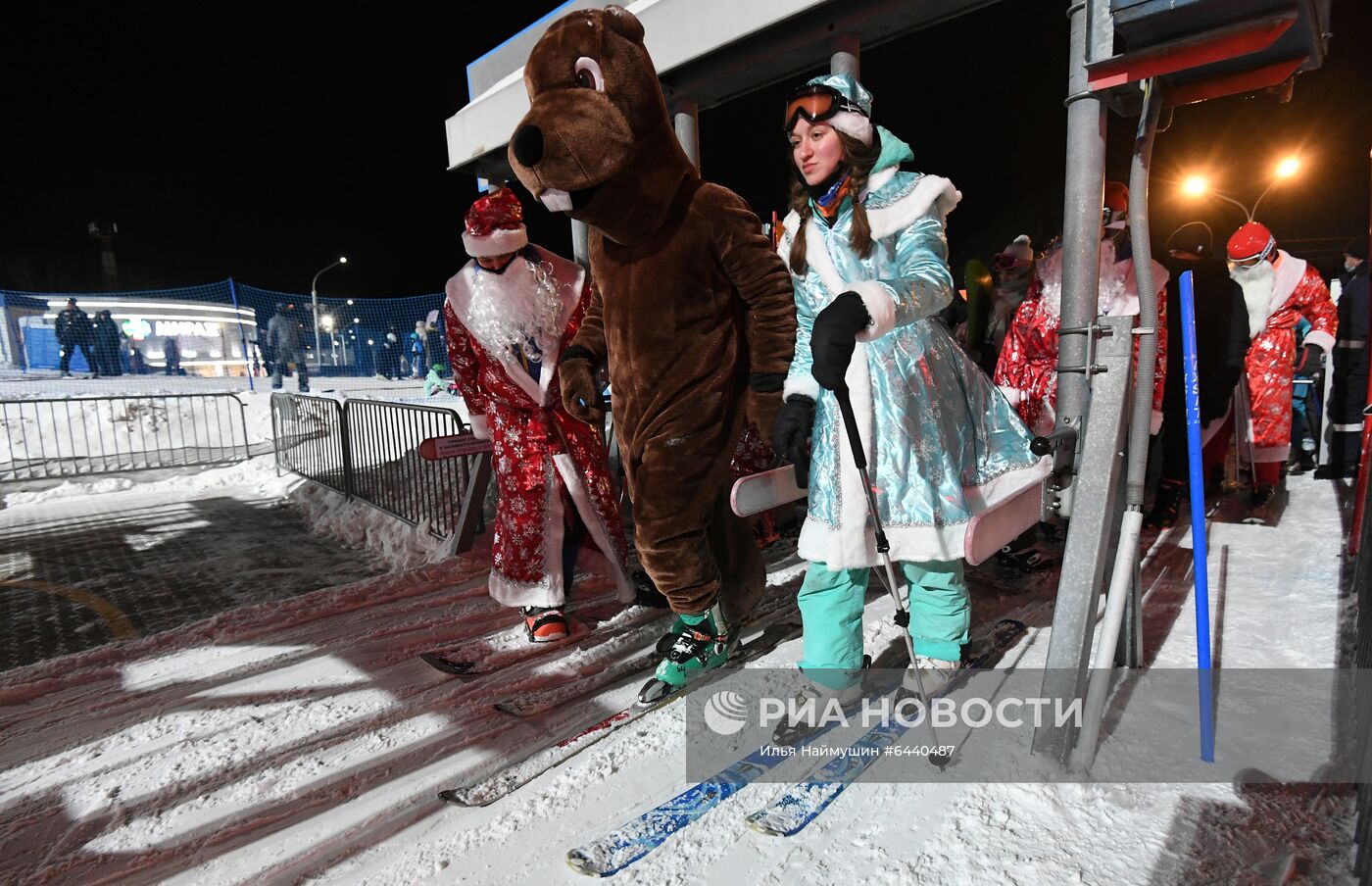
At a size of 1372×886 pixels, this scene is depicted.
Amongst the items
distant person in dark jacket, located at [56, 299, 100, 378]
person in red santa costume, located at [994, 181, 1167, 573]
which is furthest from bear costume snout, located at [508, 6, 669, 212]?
distant person in dark jacket, located at [56, 299, 100, 378]

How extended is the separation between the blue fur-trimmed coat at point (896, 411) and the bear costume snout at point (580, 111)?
0.63 m

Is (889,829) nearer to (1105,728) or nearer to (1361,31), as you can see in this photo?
(1105,728)

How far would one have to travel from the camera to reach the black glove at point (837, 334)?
153 cm

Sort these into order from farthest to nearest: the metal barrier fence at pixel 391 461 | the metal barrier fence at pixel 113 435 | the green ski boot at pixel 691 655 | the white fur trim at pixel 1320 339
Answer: the metal barrier fence at pixel 113 435 → the white fur trim at pixel 1320 339 → the metal barrier fence at pixel 391 461 → the green ski boot at pixel 691 655

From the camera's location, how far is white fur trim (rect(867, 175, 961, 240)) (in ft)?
5.80

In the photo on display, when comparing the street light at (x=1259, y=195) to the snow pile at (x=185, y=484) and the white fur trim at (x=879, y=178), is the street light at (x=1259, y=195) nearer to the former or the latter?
the white fur trim at (x=879, y=178)

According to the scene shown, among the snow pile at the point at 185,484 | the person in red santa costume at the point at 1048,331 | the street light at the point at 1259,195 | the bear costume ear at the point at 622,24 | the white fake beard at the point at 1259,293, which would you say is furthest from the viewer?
the street light at the point at 1259,195

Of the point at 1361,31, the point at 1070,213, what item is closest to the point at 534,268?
the point at 1070,213

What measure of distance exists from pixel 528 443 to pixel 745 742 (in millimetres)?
1621

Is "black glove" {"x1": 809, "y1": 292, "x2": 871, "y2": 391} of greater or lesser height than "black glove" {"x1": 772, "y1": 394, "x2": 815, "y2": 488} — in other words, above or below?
above

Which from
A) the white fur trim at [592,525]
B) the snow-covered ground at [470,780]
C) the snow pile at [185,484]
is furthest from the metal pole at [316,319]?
the white fur trim at [592,525]

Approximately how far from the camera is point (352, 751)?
2.14 meters

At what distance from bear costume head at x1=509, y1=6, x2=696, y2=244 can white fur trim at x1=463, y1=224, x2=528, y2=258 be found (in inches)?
37.8

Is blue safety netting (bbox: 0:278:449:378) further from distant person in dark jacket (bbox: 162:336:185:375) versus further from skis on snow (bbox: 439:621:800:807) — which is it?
skis on snow (bbox: 439:621:800:807)
